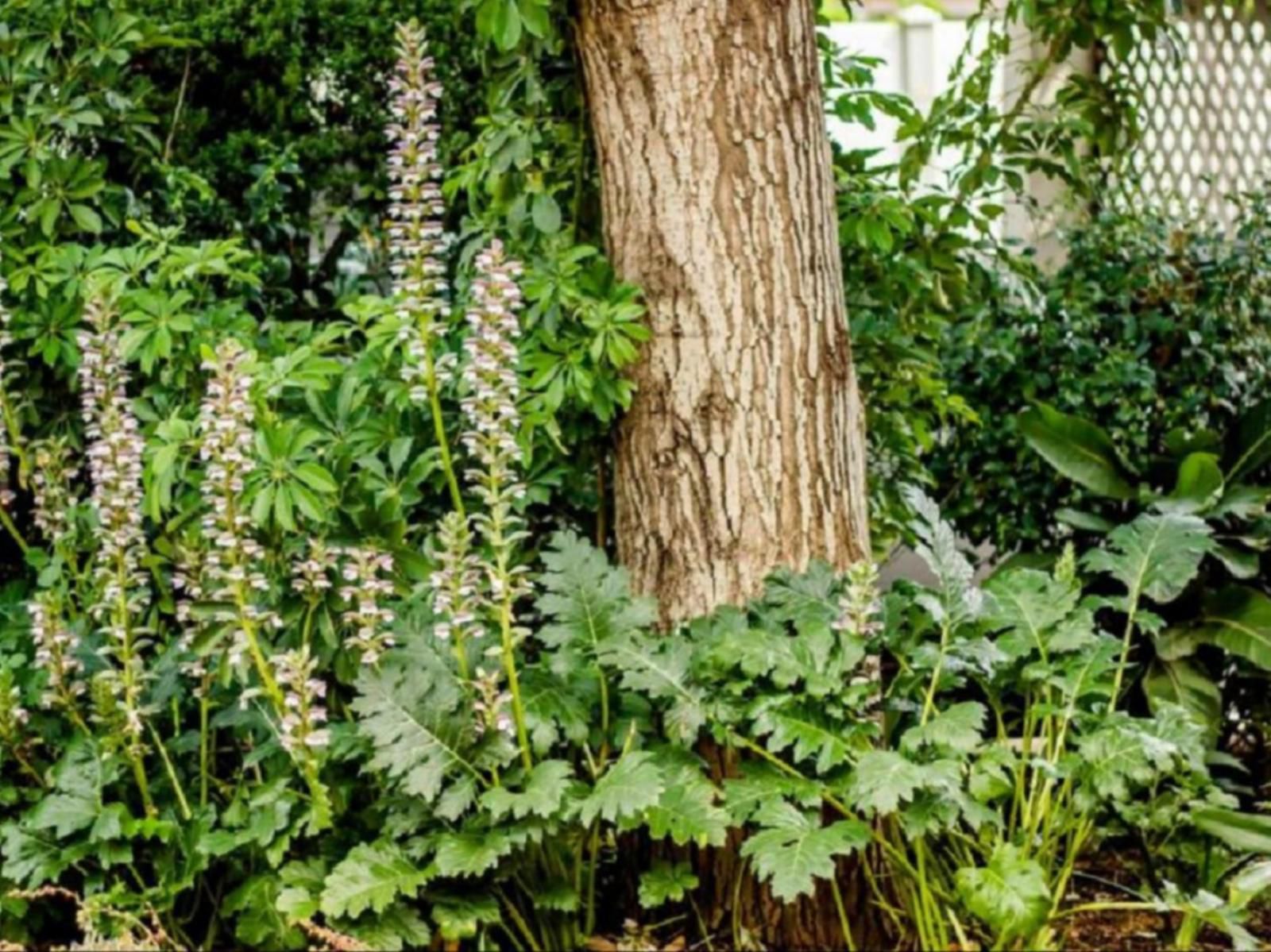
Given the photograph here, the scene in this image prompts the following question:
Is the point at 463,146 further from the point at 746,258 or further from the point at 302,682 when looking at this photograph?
the point at 302,682

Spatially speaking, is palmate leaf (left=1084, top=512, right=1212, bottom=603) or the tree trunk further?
palmate leaf (left=1084, top=512, right=1212, bottom=603)

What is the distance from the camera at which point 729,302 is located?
4.12 metres

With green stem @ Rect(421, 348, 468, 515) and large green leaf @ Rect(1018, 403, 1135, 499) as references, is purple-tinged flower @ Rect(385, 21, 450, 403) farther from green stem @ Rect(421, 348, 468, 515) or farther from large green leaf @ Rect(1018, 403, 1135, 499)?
large green leaf @ Rect(1018, 403, 1135, 499)

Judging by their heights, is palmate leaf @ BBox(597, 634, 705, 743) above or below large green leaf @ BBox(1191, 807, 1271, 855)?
above

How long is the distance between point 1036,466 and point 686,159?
195 cm

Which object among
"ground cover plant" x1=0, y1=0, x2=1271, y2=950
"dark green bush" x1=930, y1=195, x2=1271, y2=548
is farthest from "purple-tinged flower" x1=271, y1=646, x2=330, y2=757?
"dark green bush" x1=930, y1=195, x2=1271, y2=548

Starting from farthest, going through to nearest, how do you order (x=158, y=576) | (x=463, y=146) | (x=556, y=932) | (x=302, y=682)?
(x=463, y=146) → (x=158, y=576) → (x=556, y=932) → (x=302, y=682)

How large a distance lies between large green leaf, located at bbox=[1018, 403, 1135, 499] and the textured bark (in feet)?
3.73

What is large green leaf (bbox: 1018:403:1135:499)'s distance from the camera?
5129 mm

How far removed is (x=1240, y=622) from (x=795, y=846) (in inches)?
68.8

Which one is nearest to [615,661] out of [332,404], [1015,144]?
[332,404]

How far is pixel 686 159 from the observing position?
4.11 m

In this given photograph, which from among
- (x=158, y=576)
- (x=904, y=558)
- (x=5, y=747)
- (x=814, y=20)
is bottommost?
(x=904, y=558)

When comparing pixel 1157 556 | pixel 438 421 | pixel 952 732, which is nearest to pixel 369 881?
pixel 438 421
